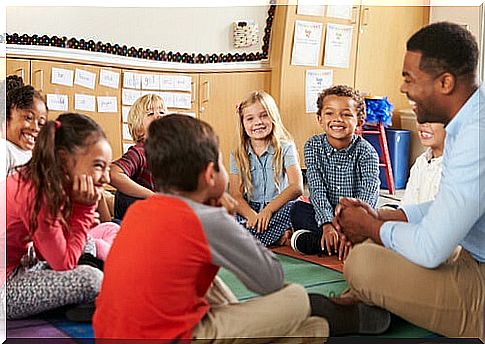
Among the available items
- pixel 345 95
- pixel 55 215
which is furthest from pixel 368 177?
pixel 55 215

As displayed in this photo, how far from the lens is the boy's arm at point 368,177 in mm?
1606

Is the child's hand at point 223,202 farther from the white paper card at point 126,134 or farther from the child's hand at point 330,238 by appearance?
the child's hand at point 330,238

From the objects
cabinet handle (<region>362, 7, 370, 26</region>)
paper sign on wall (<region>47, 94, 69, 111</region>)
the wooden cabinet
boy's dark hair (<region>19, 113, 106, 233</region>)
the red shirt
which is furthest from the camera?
cabinet handle (<region>362, 7, 370, 26</region>)

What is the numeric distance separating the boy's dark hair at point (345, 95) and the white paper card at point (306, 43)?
68 mm

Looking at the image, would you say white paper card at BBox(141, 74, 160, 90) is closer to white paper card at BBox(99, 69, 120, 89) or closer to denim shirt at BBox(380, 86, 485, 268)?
white paper card at BBox(99, 69, 120, 89)

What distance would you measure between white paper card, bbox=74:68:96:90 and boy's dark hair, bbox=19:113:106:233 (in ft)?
0.36

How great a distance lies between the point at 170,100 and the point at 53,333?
0.48m

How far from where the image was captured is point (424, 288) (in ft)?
4.85

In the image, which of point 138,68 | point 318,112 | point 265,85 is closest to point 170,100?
point 138,68

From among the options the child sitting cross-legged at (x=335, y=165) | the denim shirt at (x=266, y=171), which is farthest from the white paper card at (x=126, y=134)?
the child sitting cross-legged at (x=335, y=165)

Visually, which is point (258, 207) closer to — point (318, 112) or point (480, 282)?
point (318, 112)

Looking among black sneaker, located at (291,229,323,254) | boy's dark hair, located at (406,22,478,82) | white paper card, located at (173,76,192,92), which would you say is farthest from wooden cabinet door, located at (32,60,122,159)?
boy's dark hair, located at (406,22,478,82)

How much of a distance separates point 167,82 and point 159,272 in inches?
17.2

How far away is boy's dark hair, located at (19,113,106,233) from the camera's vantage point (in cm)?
136
